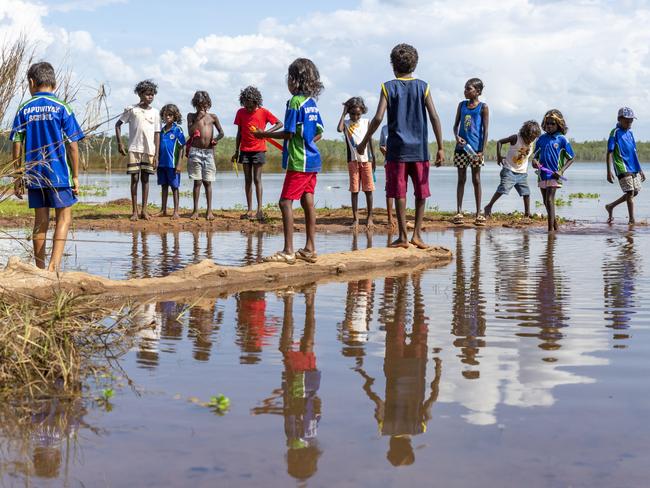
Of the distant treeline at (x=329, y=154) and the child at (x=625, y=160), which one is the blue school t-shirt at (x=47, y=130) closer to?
the child at (x=625, y=160)

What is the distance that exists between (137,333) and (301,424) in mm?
2147

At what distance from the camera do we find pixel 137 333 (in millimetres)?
5793

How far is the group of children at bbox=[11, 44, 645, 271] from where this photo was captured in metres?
7.91

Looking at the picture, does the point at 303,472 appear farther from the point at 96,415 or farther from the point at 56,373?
the point at 56,373

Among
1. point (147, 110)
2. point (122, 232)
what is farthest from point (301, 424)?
point (147, 110)

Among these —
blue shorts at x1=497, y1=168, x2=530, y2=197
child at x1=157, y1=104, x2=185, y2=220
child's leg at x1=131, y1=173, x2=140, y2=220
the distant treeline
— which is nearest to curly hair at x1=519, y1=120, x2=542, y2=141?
blue shorts at x1=497, y1=168, x2=530, y2=197

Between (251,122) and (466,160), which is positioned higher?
(251,122)

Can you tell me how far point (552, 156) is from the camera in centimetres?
1478

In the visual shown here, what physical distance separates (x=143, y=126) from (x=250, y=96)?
5.79 ft

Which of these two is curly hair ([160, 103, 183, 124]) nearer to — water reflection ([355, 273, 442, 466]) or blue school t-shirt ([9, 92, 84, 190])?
blue school t-shirt ([9, 92, 84, 190])

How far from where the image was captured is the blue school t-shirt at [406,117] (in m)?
10.2

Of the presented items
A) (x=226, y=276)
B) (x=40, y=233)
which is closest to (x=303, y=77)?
(x=226, y=276)

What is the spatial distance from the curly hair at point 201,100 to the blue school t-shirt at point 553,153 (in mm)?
5436

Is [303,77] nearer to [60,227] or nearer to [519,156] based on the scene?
[60,227]
